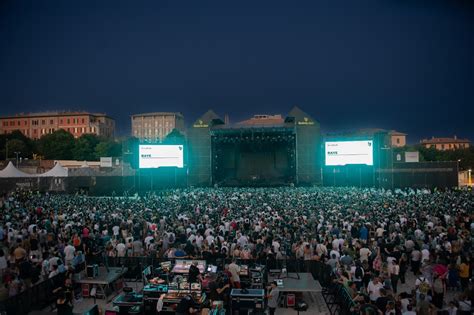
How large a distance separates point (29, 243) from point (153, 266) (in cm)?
483

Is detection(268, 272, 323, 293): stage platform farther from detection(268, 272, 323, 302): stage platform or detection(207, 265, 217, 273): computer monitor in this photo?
detection(207, 265, 217, 273): computer monitor

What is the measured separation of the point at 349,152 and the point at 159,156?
18557 millimetres

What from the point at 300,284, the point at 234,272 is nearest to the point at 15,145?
the point at 234,272

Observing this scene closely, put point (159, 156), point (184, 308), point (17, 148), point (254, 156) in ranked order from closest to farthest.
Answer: point (184, 308) → point (159, 156) → point (254, 156) → point (17, 148)

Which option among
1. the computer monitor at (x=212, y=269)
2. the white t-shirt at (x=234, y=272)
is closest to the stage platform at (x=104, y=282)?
the computer monitor at (x=212, y=269)

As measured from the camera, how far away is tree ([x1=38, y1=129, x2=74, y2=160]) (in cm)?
7175

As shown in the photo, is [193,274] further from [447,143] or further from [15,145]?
[447,143]

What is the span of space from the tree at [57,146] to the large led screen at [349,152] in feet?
183

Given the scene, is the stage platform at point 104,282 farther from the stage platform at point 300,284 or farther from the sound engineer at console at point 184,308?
the stage platform at point 300,284

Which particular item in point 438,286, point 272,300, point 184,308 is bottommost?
point 272,300

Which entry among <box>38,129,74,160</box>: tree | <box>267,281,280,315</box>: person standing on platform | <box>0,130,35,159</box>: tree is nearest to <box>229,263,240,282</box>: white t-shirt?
<box>267,281,280,315</box>: person standing on platform

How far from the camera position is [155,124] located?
132 meters

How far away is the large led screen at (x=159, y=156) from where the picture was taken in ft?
117

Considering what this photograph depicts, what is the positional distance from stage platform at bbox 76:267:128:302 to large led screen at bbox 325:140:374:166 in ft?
95.5
